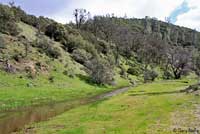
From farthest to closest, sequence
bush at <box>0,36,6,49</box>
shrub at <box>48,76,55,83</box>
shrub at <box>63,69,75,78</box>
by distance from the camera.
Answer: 1. shrub at <box>63,69,75,78</box>
2. bush at <box>0,36,6,49</box>
3. shrub at <box>48,76,55,83</box>

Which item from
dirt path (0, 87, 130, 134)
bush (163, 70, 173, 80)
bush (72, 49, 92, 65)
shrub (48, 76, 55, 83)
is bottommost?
dirt path (0, 87, 130, 134)

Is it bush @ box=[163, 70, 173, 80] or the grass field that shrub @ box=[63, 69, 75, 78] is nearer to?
the grass field

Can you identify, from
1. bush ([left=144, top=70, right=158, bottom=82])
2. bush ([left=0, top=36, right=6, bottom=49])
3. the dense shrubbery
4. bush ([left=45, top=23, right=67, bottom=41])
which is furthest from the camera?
bush ([left=144, top=70, right=158, bottom=82])

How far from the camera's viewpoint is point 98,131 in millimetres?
31781

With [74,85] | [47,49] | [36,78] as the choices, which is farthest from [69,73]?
[36,78]

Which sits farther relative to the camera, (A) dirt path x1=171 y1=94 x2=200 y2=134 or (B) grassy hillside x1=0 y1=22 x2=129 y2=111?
(B) grassy hillside x1=0 y1=22 x2=129 y2=111

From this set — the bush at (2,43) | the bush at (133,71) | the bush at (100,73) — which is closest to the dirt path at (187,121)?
the bush at (2,43)

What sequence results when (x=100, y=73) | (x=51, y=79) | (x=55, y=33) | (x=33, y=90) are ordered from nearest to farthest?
1. (x=33, y=90)
2. (x=51, y=79)
3. (x=100, y=73)
4. (x=55, y=33)

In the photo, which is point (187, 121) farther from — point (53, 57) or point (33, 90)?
point (53, 57)

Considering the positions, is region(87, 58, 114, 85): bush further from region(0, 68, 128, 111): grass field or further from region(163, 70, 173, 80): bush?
region(163, 70, 173, 80): bush

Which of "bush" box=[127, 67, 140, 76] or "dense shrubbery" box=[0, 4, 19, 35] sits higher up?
"dense shrubbery" box=[0, 4, 19, 35]

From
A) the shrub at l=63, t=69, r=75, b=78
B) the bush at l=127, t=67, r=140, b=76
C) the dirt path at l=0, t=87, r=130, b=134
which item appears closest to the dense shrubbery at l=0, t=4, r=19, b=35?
the shrub at l=63, t=69, r=75, b=78

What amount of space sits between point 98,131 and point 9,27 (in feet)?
278

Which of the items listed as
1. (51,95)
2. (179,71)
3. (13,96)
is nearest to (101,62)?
(51,95)
